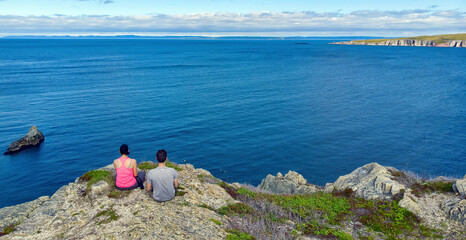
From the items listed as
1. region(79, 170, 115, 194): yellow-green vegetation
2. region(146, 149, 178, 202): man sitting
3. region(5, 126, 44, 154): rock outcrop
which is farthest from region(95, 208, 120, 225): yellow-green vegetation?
region(5, 126, 44, 154): rock outcrop

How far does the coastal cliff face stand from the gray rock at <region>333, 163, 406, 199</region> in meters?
0.07

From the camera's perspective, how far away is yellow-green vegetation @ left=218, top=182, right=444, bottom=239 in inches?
511

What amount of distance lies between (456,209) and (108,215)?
606 inches

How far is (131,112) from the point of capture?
189ft

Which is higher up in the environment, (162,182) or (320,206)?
(162,182)

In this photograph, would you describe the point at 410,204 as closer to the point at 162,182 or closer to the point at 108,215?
the point at 162,182

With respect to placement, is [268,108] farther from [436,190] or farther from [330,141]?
[436,190]

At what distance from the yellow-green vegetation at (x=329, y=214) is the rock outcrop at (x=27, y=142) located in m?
38.8

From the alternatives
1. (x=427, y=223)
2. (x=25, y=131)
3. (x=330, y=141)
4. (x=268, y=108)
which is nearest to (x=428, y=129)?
(x=330, y=141)

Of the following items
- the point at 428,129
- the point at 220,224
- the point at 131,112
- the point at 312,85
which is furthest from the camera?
the point at 312,85

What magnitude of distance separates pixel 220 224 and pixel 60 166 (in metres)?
33.3

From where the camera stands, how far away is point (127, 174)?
13.7 meters

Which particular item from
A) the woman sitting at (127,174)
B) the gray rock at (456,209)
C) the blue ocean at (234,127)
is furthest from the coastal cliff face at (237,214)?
the blue ocean at (234,127)

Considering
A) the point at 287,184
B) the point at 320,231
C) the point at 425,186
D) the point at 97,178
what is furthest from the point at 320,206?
the point at 287,184
